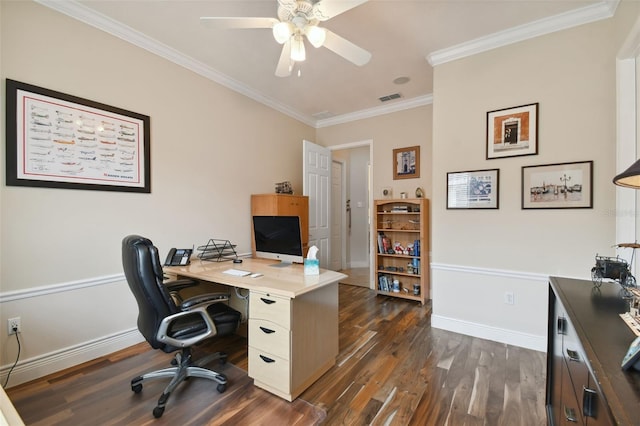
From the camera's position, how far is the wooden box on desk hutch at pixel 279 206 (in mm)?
3373

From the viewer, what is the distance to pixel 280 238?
2412 millimetres

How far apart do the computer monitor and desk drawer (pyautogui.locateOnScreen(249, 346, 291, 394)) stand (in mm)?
768

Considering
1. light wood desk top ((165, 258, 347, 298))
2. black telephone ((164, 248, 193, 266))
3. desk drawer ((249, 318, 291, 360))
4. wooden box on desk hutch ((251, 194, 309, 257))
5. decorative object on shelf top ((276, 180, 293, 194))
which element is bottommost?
desk drawer ((249, 318, 291, 360))

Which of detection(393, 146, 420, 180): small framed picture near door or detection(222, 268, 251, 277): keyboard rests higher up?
detection(393, 146, 420, 180): small framed picture near door

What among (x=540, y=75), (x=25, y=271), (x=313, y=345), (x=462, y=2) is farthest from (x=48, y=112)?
(x=540, y=75)

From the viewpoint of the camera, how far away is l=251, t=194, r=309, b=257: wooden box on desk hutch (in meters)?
3.37

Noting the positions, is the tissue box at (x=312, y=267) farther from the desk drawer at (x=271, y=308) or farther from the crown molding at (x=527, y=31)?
the crown molding at (x=527, y=31)

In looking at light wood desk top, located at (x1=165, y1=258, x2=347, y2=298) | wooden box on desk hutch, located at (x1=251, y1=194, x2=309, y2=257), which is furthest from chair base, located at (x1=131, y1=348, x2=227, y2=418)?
wooden box on desk hutch, located at (x1=251, y1=194, x2=309, y2=257)

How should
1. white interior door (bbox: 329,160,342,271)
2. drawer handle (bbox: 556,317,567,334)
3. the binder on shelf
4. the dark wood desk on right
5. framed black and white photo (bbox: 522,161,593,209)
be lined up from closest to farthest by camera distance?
the dark wood desk on right → drawer handle (bbox: 556,317,567,334) → framed black and white photo (bbox: 522,161,593,209) → the binder on shelf → white interior door (bbox: 329,160,342,271)

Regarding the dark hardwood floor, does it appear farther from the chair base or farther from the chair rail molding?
the chair rail molding

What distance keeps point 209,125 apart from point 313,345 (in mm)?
2612

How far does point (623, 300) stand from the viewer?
118 cm

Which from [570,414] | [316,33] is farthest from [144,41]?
[570,414]

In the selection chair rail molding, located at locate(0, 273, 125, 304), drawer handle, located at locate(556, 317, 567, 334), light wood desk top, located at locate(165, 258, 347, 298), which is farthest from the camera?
chair rail molding, located at locate(0, 273, 125, 304)
